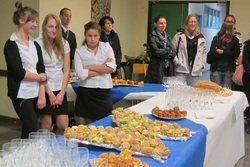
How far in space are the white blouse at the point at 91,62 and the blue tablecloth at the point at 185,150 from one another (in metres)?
0.92

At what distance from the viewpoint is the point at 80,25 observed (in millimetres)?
5297

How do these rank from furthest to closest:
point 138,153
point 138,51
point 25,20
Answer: point 138,51 < point 25,20 < point 138,153

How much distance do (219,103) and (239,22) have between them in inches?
147

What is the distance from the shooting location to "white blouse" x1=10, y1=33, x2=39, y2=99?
242 centimetres

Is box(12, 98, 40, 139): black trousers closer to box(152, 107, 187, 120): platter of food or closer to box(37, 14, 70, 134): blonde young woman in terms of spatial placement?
box(37, 14, 70, 134): blonde young woman

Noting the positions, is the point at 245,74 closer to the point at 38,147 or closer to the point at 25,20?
the point at 25,20

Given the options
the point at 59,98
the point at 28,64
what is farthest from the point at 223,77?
the point at 28,64

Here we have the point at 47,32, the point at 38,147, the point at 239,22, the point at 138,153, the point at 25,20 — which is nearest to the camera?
the point at 38,147

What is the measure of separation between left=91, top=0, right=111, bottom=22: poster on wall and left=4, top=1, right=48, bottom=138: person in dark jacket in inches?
126

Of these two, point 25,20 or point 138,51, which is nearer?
point 25,20

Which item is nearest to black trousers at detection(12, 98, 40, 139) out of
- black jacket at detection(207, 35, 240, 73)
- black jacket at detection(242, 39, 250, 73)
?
black jacket at detection(207, 35, 240, 73)

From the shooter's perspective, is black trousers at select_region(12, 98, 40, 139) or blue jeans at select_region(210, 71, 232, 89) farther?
blue jeans at select_region(210, 71, 232, 89)

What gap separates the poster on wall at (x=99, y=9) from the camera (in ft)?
18.4

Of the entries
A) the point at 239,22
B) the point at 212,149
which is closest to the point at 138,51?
the point at 239,22
